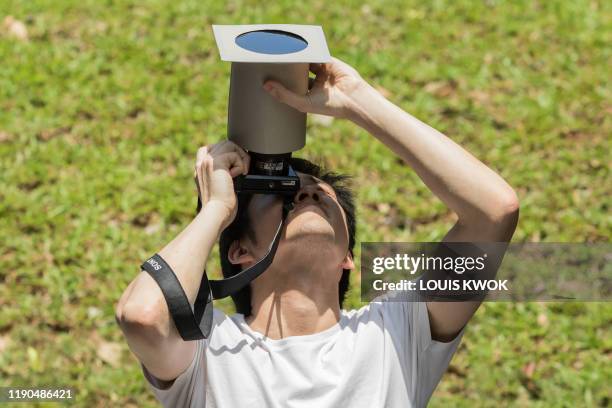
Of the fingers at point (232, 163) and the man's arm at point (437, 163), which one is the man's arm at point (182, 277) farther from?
the man's arm at point (437, 163)

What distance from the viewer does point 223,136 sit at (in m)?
5.55

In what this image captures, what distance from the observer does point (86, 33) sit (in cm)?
620

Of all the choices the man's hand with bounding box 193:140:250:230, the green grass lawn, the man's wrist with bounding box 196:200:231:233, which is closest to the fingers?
the man's hand with bounding box 193:140:250:230

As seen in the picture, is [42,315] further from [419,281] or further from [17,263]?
[419,281]

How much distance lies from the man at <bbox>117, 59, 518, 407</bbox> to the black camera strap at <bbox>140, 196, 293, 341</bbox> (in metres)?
0.02

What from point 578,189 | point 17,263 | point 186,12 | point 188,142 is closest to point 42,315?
point 17,263

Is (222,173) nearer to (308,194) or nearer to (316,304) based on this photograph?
(308,194)

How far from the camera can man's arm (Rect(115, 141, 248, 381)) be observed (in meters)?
2.61

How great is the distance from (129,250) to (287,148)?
2275 mm

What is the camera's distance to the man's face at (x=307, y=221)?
296cm

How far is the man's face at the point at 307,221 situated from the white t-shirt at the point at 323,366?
272mm

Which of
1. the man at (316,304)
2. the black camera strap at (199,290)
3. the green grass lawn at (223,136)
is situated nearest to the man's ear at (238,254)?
the man at (316,304)

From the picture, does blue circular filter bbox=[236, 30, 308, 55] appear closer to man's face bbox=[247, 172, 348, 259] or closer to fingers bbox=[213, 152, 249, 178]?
fingers bbox=[213, 152, 249, 178]

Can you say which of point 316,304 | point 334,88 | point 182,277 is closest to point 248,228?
point 316,304
